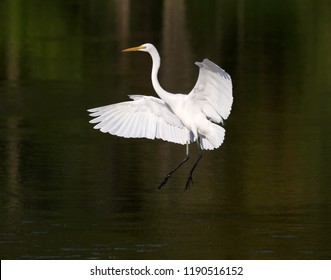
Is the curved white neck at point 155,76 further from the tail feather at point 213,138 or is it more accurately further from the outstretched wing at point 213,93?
the tail feather at point 213,138

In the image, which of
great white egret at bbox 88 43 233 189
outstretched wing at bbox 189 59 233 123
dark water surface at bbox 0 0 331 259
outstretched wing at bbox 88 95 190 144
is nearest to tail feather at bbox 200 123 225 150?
great white egret at bbox 88 43 233 189

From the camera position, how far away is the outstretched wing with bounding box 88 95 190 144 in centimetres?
1305

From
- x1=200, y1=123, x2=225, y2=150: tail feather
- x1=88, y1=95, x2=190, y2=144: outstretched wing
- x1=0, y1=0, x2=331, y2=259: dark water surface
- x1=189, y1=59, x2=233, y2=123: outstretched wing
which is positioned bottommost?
x1=0, y1=0, x2=331, y2=259: dark water surface

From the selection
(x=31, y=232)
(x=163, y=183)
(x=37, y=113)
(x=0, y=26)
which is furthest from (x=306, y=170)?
(x=0, y=26)

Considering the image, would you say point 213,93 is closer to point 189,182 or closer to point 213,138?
point 213,138

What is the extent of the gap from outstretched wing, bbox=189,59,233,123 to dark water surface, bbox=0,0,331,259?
0.87 m

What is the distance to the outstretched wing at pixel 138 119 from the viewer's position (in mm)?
13047

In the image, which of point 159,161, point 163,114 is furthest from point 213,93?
point 159,161

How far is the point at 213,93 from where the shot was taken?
1276 centimetres

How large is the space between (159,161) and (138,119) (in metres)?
2.06

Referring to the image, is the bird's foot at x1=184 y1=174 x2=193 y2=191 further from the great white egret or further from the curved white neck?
the curved white neck

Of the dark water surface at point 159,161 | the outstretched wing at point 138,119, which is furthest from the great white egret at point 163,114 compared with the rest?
the dark water surface at point 159,161

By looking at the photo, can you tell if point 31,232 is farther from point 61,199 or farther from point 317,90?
point 317,90

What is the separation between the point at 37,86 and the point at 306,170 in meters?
8.84
